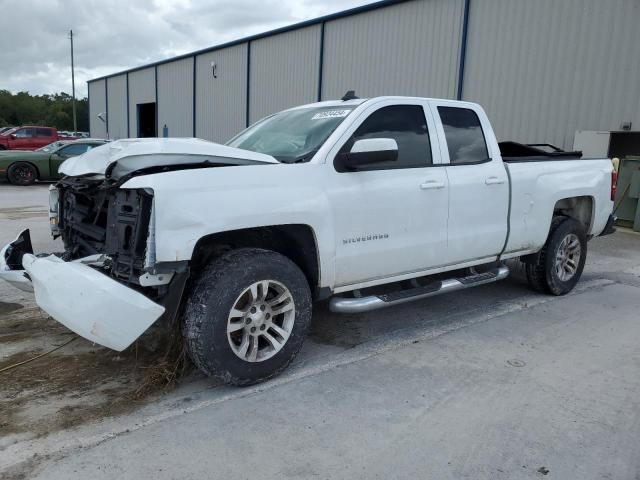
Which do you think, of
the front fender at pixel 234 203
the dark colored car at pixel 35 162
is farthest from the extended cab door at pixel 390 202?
the dark colored car at pixel 35 162

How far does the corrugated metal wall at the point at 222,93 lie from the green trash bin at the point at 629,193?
14.5 metres

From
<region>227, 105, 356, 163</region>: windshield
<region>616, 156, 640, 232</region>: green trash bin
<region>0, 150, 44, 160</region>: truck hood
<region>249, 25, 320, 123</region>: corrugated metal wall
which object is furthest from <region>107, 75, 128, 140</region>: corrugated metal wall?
<region>227, 105, 356, 163</region>: windshield

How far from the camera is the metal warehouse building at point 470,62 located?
34.5 feet

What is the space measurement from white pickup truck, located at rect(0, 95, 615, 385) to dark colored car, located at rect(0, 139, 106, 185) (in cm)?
1309

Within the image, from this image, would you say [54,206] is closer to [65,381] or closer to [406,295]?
[65,381]

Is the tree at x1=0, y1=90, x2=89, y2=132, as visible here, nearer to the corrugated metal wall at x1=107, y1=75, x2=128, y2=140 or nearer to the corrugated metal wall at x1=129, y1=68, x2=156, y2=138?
the corrugated metal wall at x1=107, y1=75, x2=128, y2=140

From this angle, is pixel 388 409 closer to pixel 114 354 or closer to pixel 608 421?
pixel 608 421

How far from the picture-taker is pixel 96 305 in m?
3.04

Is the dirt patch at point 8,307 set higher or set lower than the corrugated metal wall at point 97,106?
lower

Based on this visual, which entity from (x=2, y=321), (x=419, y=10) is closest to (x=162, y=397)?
(x=2, y=321)

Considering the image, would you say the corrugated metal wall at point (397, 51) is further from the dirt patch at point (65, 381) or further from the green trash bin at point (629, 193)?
the dirt patch at point (65, 381)

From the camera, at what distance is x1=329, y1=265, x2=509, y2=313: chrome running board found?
12.9ft

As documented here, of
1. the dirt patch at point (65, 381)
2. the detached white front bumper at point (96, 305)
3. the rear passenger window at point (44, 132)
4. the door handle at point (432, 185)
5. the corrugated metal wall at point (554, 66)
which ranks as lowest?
the dirt patch at point (65, 381)

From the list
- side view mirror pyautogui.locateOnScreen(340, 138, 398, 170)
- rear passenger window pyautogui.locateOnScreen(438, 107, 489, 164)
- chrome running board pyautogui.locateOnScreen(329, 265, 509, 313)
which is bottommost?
chrome running board pyautogui.locateOnScreen(329, 265, 509, 313)
